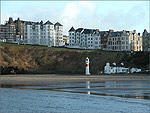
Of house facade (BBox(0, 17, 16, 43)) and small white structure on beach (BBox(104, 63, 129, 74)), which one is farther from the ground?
house facade (BBox(0, 17, 16, 43))

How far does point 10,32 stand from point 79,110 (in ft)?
366

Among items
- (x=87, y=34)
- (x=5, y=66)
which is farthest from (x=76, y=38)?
(x=5, y=66)

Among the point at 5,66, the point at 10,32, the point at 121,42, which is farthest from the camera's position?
the point at 10,32

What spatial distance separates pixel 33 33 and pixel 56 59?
4535cm

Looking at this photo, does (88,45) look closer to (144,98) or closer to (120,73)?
(120,73)

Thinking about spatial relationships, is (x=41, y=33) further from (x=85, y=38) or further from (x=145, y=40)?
(x=145, y=40)

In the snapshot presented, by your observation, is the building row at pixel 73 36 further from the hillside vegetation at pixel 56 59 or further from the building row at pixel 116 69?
the building row at pixel 116 69

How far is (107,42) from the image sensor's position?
121 metres

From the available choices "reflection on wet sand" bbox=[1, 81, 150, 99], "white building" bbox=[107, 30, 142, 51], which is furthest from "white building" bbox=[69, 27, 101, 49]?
"reflection on wet sand" bbox=[1, 81, 150, 99]

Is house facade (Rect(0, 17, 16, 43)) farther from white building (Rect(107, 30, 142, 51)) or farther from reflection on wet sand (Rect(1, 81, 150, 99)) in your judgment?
reflection on wet sand (Rect(1, 81, 150, 99))

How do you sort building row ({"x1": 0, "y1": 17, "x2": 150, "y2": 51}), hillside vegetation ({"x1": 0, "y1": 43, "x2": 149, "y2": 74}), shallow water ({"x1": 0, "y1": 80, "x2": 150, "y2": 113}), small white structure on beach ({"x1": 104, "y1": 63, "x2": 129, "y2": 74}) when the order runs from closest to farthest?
shallow water ({"x1": 0, "y1": 80, "x2": 150, "y2": 113})
small white structure on beach ({"x1": 104, "y1": 63, "x2": 129, "y2": 74})
hillside vegetation ({"x1": 0, "y1": 43, "x2": 149, "y2": 74})
building row ({"x1": 0, "y1": 17, "x2": 150, "y2": 51})

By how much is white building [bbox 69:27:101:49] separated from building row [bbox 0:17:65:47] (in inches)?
269

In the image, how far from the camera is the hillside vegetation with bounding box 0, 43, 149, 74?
263 ft

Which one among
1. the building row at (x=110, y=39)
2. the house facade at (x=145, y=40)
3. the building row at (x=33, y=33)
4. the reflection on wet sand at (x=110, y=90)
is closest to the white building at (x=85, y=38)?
the building row at (x=110, y=39)
